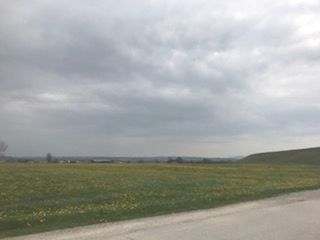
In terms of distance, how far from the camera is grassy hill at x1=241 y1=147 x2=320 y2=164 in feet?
360

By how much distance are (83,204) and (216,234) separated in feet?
25.1

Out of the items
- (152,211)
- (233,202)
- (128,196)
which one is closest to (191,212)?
A: (152,211)

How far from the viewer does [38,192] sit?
74.0 ft

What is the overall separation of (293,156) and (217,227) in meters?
114

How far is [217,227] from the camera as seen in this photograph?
11.5 meters

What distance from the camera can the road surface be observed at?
10.4m

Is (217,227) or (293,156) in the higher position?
(293,156)

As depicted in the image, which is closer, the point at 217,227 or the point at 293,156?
the point at 217,227

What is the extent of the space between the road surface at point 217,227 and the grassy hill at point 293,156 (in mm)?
92362

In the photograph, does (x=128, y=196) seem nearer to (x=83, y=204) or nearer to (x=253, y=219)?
(x=83, y=204)

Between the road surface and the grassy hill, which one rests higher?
the grassy hill

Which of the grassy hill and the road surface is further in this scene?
the grassy hill

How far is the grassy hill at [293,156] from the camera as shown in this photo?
110 m

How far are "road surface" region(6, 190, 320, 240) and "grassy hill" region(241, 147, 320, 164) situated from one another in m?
92.4
